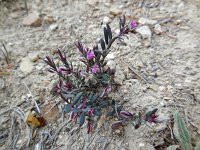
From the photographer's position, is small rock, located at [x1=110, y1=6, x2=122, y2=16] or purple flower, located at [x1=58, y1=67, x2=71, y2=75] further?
small rock, located at [x1=110, y1=6, x2=122, y2=16]

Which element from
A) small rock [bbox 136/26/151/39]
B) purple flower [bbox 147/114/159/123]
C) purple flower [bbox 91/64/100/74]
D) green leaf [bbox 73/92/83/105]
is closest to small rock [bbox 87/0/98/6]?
small rock [bbox 136/26/151/39]

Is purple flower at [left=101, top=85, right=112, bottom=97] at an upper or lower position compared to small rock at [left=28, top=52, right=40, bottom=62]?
upper

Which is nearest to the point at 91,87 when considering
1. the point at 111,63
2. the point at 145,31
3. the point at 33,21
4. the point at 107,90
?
the point at 107,90

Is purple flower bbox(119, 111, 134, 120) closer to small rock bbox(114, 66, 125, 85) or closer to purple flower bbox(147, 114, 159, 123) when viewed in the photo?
purple flower bbox(147, 114, 159, 123)

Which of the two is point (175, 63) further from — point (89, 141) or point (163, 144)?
point (89, 141)

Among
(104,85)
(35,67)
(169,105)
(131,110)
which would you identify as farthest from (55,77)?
(169,105)

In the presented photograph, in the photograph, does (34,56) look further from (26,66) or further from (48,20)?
(48,20)

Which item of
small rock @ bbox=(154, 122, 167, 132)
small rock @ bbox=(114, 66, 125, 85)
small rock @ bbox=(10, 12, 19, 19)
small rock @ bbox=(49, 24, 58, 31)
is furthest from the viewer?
small rock @ bbox=(10, 12, 19, 19)

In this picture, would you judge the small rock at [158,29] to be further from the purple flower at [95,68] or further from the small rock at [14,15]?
the small rock at [14,15]
